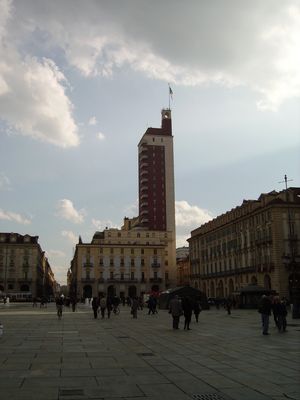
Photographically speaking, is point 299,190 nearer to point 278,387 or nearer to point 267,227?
point 267,227

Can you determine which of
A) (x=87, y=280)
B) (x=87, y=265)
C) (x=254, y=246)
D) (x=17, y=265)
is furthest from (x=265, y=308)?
(x=17, y=265)

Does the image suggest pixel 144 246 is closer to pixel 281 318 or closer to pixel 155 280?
pixel 155 280

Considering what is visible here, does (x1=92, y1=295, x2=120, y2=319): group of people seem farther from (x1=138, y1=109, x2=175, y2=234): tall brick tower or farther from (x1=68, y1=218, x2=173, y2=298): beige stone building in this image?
(x1=138, y1=109, x2=175, y2=234): tall brick tower

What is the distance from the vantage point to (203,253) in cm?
10512

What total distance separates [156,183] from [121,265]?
28.5 meters

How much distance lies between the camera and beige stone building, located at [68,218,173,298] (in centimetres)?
11762

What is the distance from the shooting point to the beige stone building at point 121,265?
118 meters

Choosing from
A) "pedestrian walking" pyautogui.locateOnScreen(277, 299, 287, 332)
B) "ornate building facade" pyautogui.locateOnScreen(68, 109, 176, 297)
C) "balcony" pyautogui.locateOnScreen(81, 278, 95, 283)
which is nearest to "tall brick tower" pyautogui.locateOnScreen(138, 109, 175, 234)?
"ornate building facade" pyautogui.locateOnScreen(68, 109, 176, 297)

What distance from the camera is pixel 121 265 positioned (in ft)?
397

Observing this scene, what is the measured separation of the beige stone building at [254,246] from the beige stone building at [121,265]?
2036 centimetres

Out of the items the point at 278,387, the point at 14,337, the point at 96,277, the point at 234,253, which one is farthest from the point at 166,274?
the point at 278,387

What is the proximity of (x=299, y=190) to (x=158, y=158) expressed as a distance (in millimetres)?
68021

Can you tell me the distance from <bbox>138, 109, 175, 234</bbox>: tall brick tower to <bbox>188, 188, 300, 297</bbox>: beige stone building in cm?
3153

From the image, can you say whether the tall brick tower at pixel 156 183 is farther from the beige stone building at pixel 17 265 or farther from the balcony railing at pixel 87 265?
the beige stone building at pixel 17 265
